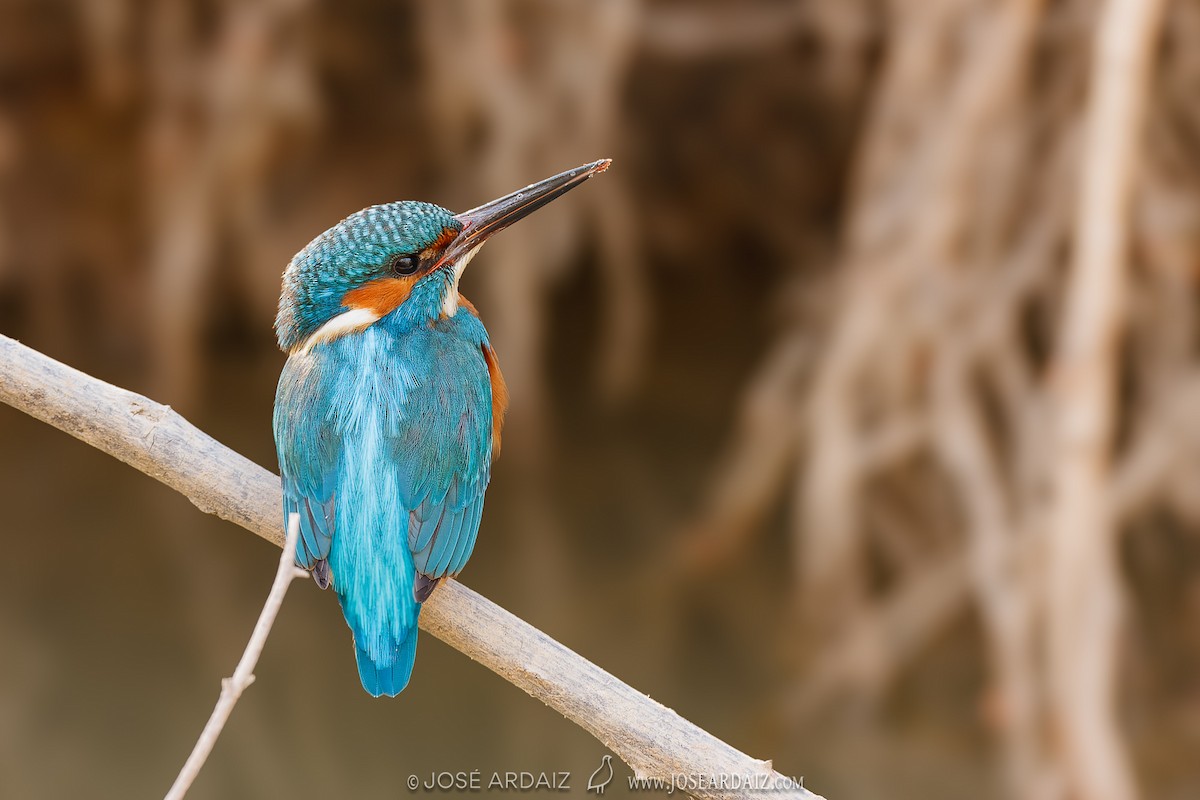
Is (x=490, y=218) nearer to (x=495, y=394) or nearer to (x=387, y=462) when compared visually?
(x=495, y=394)

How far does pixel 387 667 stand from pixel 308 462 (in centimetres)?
28

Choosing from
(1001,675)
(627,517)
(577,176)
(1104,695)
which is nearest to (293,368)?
(577,176)

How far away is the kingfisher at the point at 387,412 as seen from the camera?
1.57m

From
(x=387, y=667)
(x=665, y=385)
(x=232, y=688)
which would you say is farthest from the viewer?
(x=665, y=385)

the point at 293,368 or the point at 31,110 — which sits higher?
the point at 31,110

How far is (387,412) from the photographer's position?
1.68 m

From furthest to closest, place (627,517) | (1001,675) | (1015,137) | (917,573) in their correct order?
(627,517), (917,573), (1015,137), (1001,675)

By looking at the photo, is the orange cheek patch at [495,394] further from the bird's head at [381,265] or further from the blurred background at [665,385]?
the blurred background at [665,385]

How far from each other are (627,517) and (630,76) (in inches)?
73.2

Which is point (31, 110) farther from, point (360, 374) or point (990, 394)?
point (360, 374)

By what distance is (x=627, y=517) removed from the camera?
505 cm

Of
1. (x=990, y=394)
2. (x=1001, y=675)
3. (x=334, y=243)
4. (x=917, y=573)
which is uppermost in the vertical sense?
(x=990, y=394)

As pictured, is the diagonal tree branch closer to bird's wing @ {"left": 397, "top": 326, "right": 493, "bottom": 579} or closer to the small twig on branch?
bird's wing @ {"left": 397, "top": 326, "right": 493, "bottom": 579}

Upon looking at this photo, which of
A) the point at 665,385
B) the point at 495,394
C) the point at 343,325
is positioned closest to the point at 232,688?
the point at 343,325
